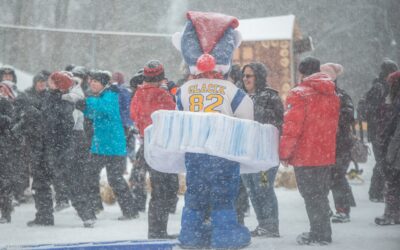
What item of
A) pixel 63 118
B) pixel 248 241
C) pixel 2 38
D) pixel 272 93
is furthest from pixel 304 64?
pixel 2 38

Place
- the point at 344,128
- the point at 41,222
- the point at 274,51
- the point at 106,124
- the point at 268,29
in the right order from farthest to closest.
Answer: the point at 268,29 → the point at 274,51 → the point at 106,124 → the point at 41,222 → the point at 344,128

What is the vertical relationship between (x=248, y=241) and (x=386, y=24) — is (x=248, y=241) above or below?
below

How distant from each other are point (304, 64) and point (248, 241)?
1812 mm

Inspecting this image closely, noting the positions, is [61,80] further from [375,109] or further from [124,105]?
[375,109]

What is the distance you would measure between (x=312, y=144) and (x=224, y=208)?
3.25ft

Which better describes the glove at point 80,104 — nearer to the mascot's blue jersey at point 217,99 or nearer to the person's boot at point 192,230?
the mascot's blue jersey at point 217,99

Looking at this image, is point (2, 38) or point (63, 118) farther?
point (2, 38)

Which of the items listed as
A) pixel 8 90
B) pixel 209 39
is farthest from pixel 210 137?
pixel 8 90

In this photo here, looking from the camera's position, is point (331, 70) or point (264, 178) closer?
point (264, 178)

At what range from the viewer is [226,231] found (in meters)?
4.50

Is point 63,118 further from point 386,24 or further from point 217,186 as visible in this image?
point 386,24

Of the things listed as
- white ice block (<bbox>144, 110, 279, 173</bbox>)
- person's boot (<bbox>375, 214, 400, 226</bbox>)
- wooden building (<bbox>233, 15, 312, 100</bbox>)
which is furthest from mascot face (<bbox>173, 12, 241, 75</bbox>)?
wooden building (<bbox>233, 15, 312, 100</bbox>)

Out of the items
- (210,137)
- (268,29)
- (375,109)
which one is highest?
(268,29)

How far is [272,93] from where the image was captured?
550cm
